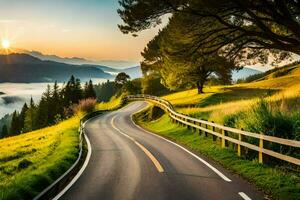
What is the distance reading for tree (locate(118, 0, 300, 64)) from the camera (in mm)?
19328

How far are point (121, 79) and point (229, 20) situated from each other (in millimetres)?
85465

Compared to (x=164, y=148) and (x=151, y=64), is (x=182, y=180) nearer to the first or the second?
(x=164, y=148)

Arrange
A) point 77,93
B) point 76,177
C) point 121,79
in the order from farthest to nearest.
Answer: point 77,93
point 121,79
point 76,177

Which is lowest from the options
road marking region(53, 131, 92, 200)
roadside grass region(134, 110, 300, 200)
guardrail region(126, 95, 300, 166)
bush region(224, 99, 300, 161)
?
road marking region(53, 131, 92, 200)

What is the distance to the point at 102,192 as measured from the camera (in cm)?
1112

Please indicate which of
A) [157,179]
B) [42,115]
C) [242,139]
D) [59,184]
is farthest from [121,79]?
[157,179]

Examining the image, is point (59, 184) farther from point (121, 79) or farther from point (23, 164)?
point (121, 79)

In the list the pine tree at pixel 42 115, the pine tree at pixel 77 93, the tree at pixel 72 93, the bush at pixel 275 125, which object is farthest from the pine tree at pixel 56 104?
the bush at pixel 275 125

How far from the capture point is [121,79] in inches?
4235

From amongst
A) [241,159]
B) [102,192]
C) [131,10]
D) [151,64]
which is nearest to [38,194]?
[102,192]

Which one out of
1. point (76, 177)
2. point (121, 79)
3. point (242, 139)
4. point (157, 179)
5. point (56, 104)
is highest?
point (121, 79)

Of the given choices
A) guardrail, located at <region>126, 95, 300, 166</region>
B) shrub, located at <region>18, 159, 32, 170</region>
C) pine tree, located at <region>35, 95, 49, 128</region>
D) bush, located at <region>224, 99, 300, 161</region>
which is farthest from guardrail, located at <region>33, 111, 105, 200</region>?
pine tree, located at <region>35, 95, 49, 128</region>

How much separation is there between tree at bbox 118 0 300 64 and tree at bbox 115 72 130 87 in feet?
271

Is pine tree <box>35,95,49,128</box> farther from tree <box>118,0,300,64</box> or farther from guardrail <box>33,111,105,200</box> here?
guardrail <box>33,111,105,200</box>
